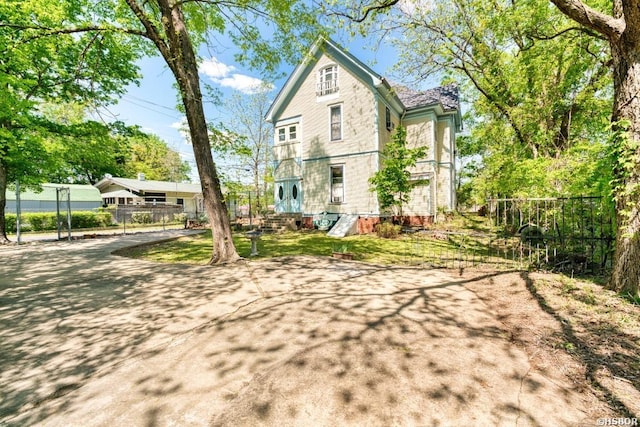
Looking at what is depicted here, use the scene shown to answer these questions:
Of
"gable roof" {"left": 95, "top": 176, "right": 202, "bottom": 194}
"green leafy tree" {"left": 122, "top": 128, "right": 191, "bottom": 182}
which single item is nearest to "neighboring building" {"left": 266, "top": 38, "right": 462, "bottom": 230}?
"gable roof" {"left": 95, "top": 176, "right": 202, "bottom": 194}

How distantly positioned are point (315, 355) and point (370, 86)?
14778 mm

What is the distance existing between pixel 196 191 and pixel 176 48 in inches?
1215

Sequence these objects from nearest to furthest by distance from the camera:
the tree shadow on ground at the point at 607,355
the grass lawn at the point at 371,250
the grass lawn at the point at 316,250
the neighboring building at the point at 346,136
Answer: the tree shadow on ground at the point at 607,355, the grass lawn at the point at 371,250, the grass lawn at the point at 316,250, the neighboring building at the point at 346,136

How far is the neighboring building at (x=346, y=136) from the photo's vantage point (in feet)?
48.8

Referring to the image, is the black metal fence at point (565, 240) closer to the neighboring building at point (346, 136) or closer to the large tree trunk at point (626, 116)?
the large tree trunk at point (626, 116)

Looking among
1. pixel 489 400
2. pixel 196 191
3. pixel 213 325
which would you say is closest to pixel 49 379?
pixel 213 325

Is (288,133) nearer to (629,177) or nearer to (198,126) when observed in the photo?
(198,126)

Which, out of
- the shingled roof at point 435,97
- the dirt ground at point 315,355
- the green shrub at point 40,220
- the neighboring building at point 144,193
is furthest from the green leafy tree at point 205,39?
the neighboring building at point 144,193

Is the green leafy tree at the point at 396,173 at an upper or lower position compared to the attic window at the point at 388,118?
lower

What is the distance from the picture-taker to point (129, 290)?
18.4 feet

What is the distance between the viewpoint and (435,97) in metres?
18.1

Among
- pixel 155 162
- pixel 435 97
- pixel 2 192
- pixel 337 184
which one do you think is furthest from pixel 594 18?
pixel 155 162

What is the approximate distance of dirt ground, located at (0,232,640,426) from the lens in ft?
7.23

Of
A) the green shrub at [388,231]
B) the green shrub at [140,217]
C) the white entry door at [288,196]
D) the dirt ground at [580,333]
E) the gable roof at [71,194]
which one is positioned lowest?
the dirt ground at [580,333]
